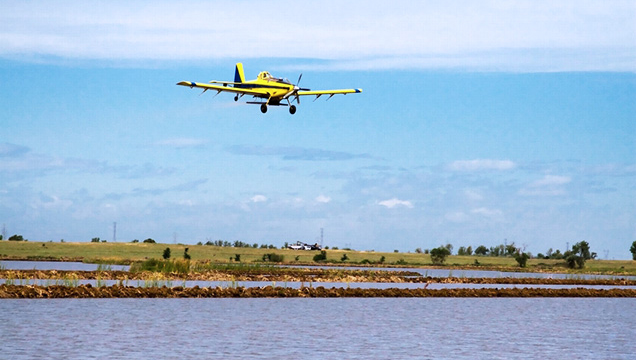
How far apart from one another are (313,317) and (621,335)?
45.2ft

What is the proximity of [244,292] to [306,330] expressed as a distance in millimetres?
15350

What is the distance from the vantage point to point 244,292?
53469mm

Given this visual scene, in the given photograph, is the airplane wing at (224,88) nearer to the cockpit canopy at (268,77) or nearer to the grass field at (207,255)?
the cockpit canopy at (268,77)

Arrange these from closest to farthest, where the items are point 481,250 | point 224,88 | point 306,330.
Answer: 1. point 306,330
2. point 224,88
3. point 481,250

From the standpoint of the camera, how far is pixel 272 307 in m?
48.9

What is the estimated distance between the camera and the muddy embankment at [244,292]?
47.9m

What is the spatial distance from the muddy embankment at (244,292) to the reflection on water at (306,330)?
1.70 feet

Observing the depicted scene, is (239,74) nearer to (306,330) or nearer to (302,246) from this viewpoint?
(306,330)

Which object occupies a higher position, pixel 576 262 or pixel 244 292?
pixel 576 262

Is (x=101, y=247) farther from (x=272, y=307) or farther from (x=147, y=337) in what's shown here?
(x=147, y=337)

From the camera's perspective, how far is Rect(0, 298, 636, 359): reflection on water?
31.4 metres

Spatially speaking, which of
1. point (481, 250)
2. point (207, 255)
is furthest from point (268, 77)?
point (481, 250)

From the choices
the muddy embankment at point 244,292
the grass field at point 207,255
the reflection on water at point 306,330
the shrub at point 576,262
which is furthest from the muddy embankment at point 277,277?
the shrub at point 576,262

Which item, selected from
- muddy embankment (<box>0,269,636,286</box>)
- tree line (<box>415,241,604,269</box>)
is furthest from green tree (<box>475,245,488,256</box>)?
muddy embankment (<box>0,269,636,286</box>)
